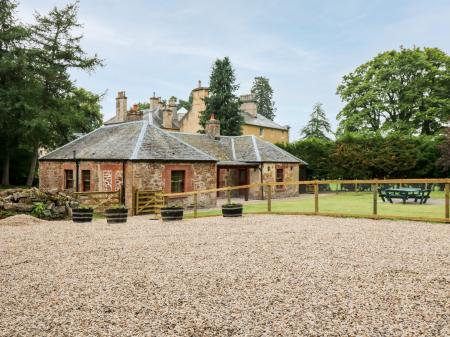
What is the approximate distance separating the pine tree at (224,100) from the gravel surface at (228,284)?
32124 millimetres

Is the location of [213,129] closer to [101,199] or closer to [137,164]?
[137,164]

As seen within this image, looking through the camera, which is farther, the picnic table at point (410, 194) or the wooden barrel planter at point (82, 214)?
the picnic table at point (410, 194)

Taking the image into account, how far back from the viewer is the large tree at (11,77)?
2709cm

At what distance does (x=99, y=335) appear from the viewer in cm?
468

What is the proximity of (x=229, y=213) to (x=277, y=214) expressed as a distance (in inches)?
85.6

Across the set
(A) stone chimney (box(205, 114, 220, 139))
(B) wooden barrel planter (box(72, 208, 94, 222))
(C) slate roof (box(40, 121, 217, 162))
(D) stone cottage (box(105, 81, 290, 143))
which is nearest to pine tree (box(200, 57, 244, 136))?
(D) stone cottage (box(105, 81, 290, 143))

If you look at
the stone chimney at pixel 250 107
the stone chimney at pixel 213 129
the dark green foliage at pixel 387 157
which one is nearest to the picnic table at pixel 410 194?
the dark green foliage at pixel 387 157

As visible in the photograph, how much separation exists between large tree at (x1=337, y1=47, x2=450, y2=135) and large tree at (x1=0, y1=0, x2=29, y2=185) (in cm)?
3073

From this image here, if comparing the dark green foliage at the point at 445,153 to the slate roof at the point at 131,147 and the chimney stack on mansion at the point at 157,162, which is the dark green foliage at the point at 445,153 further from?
the slate roof at the point at 131,147

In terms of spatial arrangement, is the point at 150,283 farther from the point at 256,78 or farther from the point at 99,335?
the point at 256,78

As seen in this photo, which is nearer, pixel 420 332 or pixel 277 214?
pixel 420 332

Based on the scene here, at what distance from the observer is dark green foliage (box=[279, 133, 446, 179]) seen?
96.3 ft

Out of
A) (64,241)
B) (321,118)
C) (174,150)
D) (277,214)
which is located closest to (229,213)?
(277,214)

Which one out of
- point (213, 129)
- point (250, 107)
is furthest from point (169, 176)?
point (250, 107)
